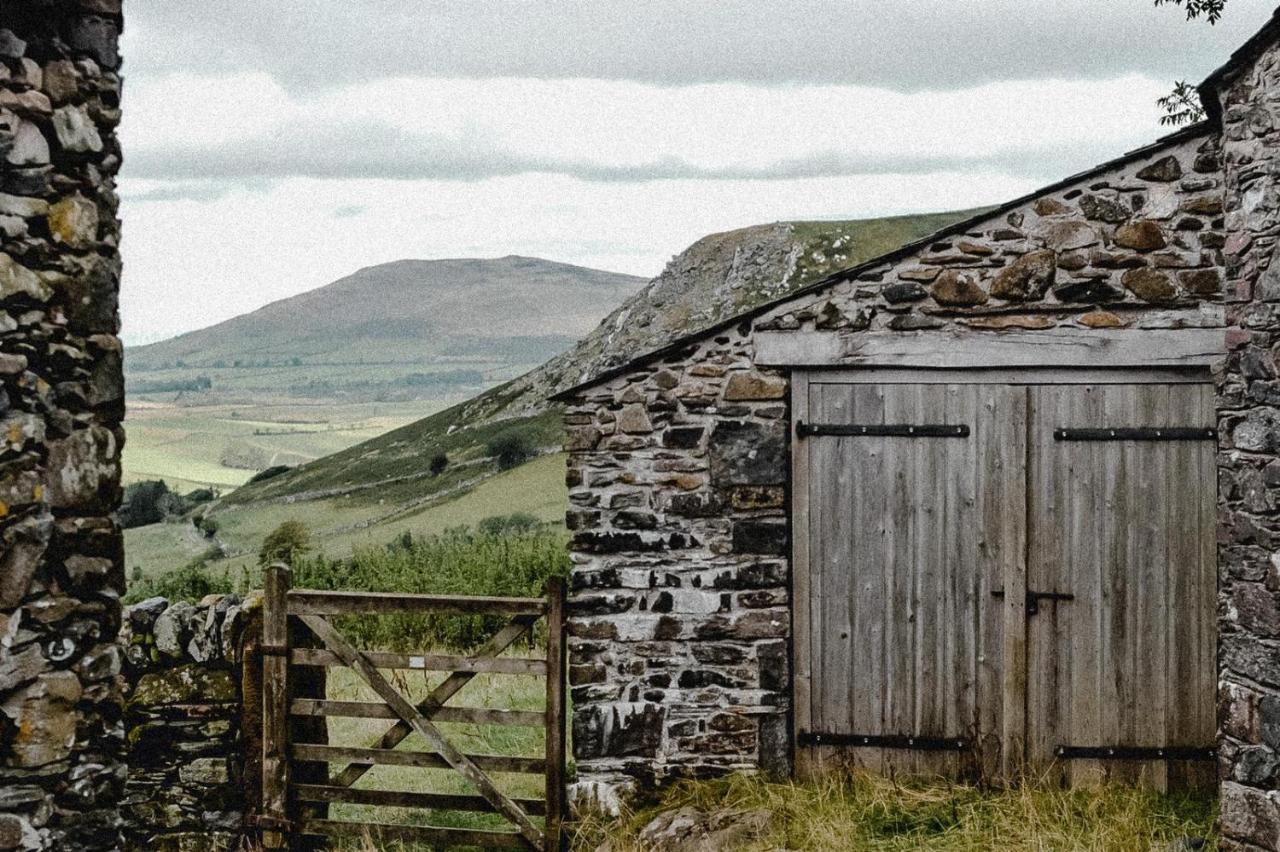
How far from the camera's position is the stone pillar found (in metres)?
4.11

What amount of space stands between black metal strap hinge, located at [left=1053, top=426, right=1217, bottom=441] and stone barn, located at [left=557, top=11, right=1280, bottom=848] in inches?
0.6

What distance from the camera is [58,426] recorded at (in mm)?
4258

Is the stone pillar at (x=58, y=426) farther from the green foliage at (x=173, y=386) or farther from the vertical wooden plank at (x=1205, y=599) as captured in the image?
the green foliage at (x=173, y=386)

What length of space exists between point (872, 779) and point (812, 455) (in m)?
2.04

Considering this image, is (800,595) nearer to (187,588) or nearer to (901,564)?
(901,564)

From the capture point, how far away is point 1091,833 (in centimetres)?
739

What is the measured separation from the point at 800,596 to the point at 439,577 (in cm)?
772

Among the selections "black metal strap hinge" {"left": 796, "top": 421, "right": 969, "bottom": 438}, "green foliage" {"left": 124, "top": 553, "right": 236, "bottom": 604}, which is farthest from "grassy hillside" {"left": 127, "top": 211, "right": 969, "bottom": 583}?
"black metal strap hinge" {"left": 796, "top": 421, "right": 969, "bottom": 438}

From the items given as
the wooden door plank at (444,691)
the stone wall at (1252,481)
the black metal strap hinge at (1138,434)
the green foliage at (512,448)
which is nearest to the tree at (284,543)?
the green foliage at (512,448)

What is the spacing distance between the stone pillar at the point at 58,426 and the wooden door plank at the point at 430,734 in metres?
3.70

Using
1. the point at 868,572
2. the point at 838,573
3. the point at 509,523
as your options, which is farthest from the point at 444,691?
the point at 509,523

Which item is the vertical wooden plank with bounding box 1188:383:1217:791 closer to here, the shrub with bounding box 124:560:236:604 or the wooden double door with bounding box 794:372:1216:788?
the wooden double door with bounding box 794:372:1216:788

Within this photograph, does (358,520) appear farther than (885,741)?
Yes

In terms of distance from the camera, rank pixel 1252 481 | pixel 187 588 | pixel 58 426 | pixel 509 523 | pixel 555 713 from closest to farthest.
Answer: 1. pixel 58 426
2. pixel 1252 481
3. pixel 555 713
4. pixel 187 588
5. pixel 509 523
